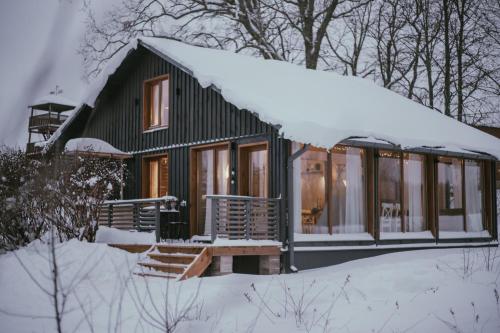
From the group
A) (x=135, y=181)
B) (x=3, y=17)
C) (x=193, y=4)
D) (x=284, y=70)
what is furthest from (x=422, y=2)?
(x=3, y=17)

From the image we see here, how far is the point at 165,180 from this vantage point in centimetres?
1395

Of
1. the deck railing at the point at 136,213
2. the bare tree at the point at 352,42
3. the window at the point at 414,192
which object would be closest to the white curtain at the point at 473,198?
the window at the point at 414,192

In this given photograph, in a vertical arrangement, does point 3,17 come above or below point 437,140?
below

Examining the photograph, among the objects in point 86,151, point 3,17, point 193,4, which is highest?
point 193,4

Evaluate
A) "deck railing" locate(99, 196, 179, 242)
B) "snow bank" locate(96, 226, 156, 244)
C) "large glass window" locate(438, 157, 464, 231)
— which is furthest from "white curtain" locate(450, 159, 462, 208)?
"snow bank" locate(96, 226, 156, 244)

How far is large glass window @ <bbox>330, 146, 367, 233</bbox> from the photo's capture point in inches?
463

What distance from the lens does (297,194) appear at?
36.2 feet

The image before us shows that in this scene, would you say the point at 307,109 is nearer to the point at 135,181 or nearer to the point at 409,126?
the point at 409,126

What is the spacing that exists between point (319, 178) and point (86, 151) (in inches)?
207

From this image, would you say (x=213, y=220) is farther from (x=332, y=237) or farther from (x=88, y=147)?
(x=88, y=147)

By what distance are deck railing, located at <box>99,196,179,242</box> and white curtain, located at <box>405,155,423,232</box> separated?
544 cm

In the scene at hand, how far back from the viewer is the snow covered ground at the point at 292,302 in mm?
5641

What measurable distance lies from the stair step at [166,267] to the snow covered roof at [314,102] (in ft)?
9.55

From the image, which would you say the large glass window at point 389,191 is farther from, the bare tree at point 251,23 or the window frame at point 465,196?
the bare tree at point 251,23
